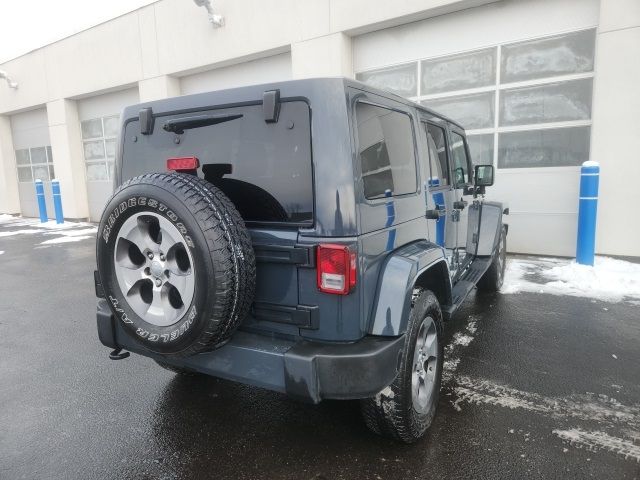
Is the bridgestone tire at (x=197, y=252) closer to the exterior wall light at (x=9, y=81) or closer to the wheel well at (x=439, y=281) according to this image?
the wheel well at (x=439, y=281)

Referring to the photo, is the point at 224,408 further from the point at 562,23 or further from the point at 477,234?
the point at 562,23

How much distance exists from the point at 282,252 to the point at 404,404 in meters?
1.02

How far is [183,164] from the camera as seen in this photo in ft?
7.93

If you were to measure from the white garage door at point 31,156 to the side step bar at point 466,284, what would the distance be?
15968 mm

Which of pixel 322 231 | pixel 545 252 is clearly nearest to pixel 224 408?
pixel 322 231

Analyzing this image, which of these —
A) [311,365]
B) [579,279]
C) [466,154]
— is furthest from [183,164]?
[579,279]

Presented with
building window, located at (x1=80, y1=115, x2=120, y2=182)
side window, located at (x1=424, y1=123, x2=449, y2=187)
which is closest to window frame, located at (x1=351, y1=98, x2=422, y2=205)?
side window, located at (x1=424, y1=123, x2=449, y2=187)

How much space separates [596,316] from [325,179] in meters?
3.87

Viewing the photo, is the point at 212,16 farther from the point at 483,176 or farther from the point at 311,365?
the point at 311,365

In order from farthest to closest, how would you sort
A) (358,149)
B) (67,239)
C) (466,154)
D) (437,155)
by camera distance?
1. (67,239)
2. (466,154)
3. (437,155)
4. (358,149)

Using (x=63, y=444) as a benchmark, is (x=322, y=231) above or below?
above

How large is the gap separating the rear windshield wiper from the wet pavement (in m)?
1.82

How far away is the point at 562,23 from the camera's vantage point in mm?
6922

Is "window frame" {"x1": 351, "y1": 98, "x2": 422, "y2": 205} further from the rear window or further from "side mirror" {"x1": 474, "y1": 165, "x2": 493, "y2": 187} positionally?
"side mirror" {"x1": 474, "y1": 165, "x2": 493, "y2": 187}
